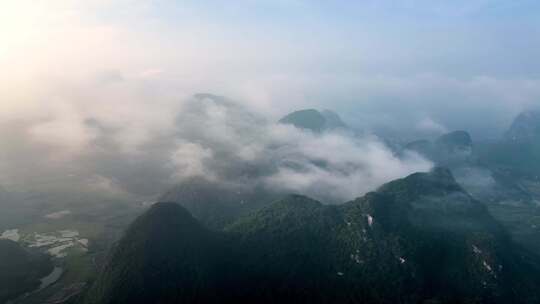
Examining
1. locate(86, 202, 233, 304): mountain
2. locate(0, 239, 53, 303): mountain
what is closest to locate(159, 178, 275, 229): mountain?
locate(86, 202, 233, 304): mountain

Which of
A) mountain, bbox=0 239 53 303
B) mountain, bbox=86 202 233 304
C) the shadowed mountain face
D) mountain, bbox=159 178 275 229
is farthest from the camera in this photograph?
mountain, bbox=159 178 275 229

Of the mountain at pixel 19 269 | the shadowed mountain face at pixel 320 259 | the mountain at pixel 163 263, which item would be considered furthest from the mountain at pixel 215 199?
the mountain at pixel 19 269

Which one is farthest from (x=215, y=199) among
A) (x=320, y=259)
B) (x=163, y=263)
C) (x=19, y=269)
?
(x=163, y=263)

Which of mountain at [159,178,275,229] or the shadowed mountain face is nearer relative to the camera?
the shadowed mountain face

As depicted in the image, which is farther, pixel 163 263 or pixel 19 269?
pixel 19 269

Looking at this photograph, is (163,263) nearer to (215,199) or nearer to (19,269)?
(19,269)

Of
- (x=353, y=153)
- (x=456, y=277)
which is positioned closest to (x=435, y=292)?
(x=456, y=277)

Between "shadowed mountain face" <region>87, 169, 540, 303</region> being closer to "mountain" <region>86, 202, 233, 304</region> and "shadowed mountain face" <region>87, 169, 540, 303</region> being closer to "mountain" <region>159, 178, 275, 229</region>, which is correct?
"mountain" <region>86, 202, 233, 304</region>
